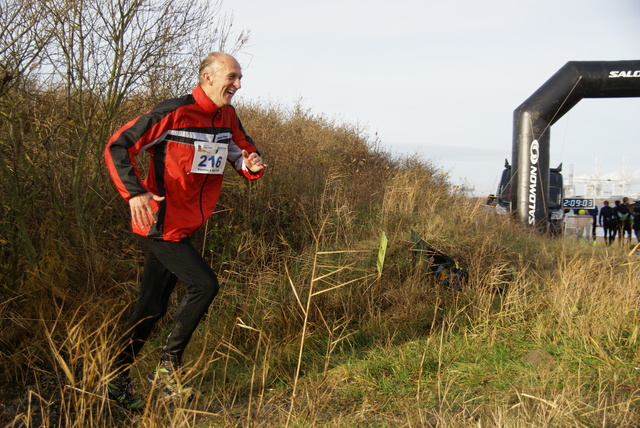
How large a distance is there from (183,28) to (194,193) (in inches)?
126

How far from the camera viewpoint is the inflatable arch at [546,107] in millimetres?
12461

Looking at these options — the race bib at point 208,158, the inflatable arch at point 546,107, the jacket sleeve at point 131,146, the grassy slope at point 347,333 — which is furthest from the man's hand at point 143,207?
the inflatable arch at point 546,107

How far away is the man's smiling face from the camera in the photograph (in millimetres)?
3592

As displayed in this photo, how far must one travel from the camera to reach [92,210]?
5.67 m

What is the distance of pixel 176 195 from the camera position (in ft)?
11.7

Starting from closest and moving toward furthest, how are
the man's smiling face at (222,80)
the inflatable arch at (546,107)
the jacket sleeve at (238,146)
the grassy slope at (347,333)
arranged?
the grassy slope at (347,333)
the man's smiling face at (222,80)
the jacket sleeve at (238,146)
the inflatable arch at (546,107)

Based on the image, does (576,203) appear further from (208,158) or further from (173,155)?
(173,155)

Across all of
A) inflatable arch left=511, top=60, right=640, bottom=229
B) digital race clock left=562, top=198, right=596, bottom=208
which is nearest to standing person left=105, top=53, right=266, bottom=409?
inflatable arch left=511, top=60, right=640, bottom=229

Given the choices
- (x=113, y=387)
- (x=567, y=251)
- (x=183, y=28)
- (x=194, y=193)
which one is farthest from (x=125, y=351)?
(x=567, y=251)

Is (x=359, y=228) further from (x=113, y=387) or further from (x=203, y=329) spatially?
(x=113, y=387)

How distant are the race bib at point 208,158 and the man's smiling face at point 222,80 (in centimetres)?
26

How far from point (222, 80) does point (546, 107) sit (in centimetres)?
1068

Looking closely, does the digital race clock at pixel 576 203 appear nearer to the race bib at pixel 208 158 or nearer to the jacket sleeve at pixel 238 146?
the jacket sleeve at pixel 238 146

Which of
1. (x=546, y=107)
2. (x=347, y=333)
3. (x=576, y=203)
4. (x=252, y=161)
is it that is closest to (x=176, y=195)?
(x=252, y=161)
